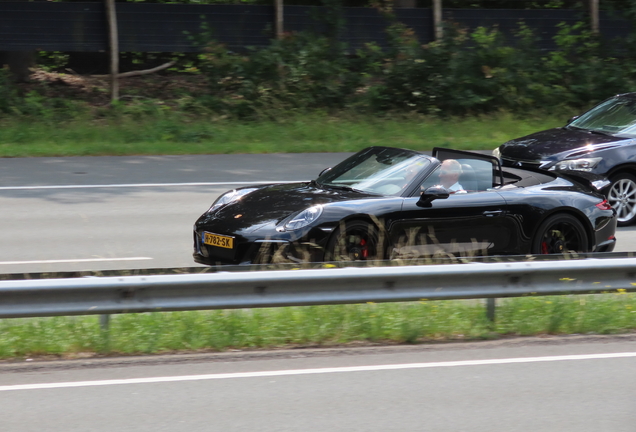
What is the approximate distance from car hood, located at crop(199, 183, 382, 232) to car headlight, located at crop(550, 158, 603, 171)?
3751 millimetres

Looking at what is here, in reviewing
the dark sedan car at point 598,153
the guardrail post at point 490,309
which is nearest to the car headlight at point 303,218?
the guardrail post at point 490,309

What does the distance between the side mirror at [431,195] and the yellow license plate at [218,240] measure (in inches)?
69.4

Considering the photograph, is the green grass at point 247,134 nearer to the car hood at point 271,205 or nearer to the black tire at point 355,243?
the car hood at point 271,205

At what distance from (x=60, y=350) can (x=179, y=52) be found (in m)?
16.5

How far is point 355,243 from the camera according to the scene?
785 centimetres

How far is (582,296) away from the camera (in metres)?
7.36

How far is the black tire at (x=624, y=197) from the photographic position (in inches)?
433

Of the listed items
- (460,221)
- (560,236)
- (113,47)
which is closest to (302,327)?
(460,221)

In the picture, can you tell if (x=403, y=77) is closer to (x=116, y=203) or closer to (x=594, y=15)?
(x=594, y=15)

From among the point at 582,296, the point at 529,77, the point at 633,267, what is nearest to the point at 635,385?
the point at 633,267

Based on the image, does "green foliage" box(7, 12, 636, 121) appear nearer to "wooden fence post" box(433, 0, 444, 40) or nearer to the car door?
"wooden fence post" box(433, 0, 444, 40)

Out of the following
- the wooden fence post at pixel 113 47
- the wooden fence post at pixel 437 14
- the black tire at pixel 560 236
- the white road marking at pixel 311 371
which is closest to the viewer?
the white road marking at pixel 311 371

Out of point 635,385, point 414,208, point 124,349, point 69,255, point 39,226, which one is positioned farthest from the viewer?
point 39,226

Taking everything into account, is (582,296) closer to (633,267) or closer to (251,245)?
(633,267)
